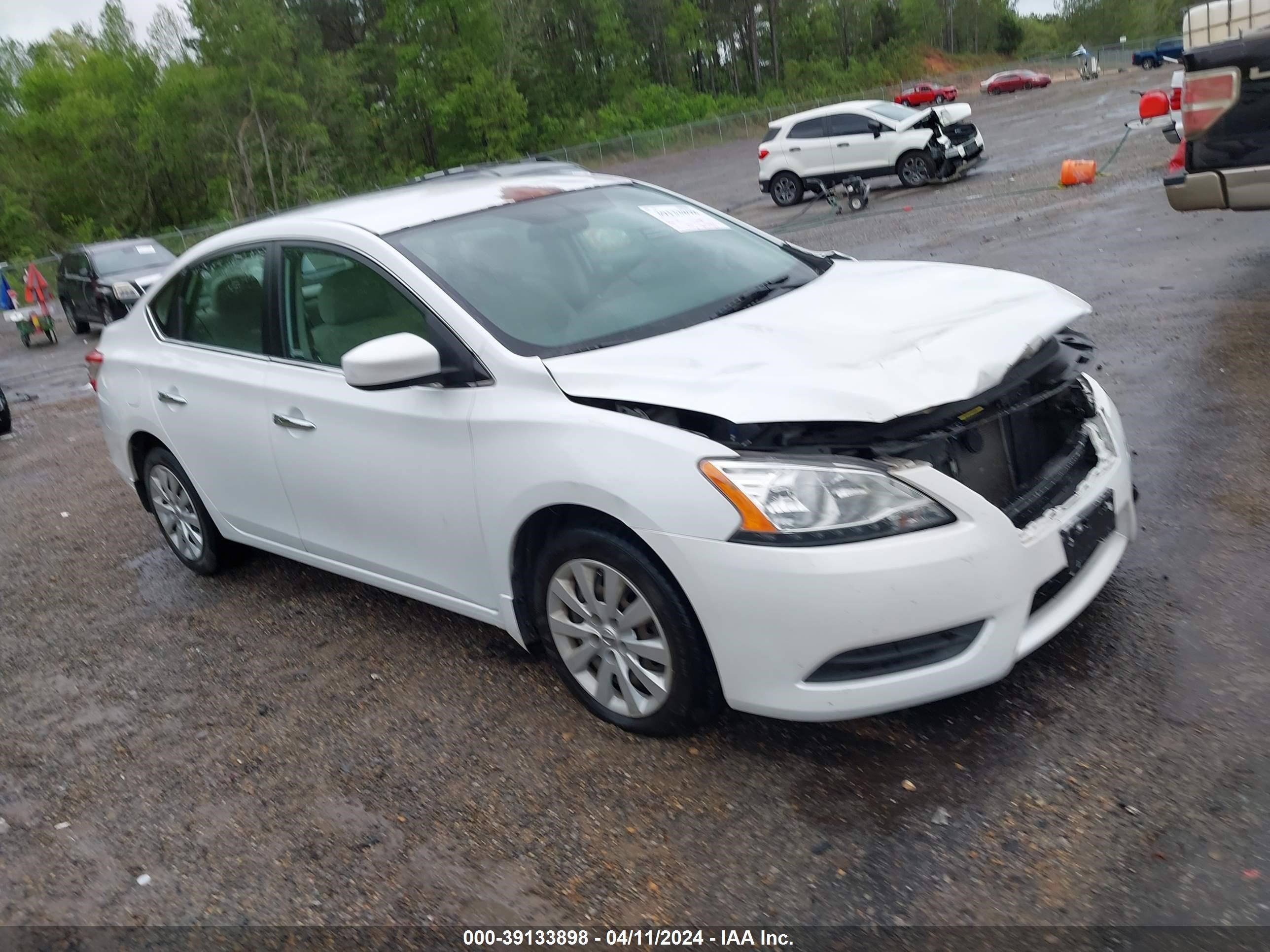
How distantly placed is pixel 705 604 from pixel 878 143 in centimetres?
2083

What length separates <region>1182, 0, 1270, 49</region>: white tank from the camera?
25.3 feet

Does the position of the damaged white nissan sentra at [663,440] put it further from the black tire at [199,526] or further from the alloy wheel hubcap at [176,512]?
the alloy wheel hubcap at [176,512]

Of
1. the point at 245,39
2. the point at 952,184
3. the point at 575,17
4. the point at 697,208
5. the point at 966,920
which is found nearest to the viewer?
the point at 966,920

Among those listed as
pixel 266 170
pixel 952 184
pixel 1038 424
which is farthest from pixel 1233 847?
pixel 266 170

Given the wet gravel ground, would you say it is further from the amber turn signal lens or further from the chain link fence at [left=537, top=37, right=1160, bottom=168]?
the chain link fence at [left=537, top=37, right=1160, bottom=168]

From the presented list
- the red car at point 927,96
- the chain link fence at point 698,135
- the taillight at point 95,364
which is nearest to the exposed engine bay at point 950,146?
the chain link fence at point 698,135

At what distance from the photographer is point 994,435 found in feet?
11.7

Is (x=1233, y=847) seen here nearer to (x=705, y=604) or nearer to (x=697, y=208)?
(x=705, y=604)

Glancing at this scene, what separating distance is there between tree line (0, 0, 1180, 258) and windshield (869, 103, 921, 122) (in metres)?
35.6

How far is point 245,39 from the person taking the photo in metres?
53.8

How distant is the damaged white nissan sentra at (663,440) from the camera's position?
322cm

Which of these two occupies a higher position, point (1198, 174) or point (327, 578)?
point (1198, 174)

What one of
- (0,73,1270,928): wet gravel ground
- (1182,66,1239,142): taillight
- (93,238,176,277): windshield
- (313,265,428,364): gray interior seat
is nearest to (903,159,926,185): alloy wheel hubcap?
(93,238,176,277): windshield

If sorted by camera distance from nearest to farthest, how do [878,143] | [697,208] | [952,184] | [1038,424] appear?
1. [1038,424]
2. [697,208]
3. [952,184]
4. [878,143]
